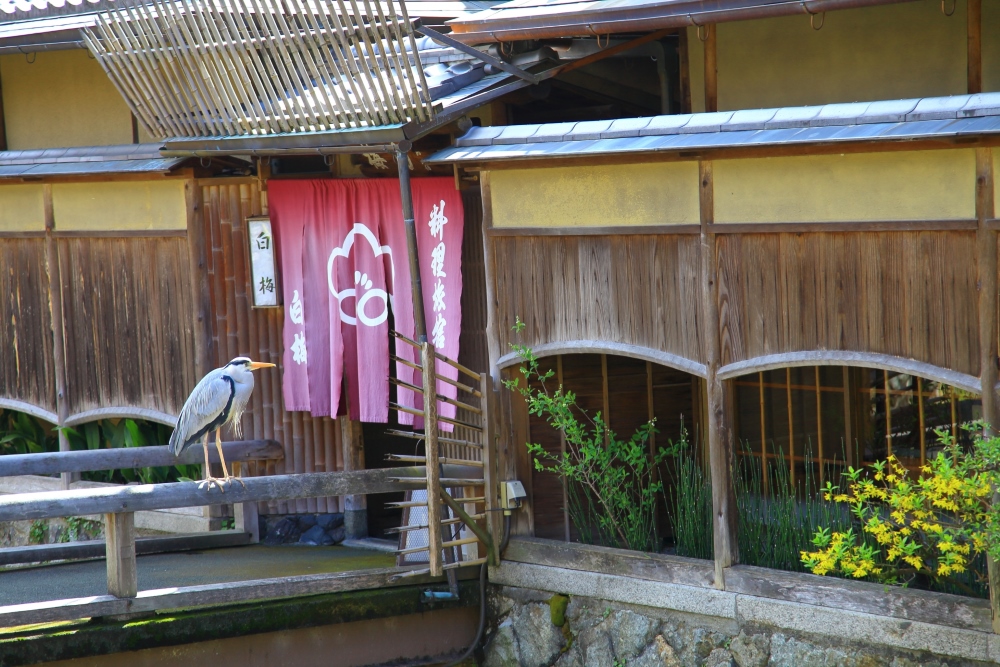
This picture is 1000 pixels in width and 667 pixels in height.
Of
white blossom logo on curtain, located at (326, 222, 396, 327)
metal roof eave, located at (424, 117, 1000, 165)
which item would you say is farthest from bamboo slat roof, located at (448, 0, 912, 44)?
white blossom logo on curtain, located at (326, 222, 396, 327)

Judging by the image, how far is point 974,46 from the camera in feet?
24.4

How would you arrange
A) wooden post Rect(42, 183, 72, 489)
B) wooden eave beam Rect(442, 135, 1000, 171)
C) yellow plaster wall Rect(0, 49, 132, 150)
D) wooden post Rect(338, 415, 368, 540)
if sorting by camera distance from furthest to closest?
yellow plaster wall Rect(0, 49, 132, 150), wooden post Rect(42, 183, 72, 489), wooden post Rect(338, 415, 368, 540), wooden eave beam Rect(442, 135, 1000, 171)

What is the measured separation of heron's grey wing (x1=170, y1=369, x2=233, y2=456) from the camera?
856 centimetres

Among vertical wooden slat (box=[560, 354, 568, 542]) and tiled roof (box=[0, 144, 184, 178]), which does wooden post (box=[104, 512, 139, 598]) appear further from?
tiled roof (box=[0, 144, 184, 178])

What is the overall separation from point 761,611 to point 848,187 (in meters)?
3.01

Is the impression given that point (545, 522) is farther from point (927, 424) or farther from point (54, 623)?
point (54, 623)

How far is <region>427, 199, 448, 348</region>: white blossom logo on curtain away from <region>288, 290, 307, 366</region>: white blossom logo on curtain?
1468mm

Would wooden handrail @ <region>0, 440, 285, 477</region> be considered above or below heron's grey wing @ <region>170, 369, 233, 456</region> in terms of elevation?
below

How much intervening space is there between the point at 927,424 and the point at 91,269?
8.27 metres

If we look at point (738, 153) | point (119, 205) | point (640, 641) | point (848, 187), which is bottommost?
point (640, 641)

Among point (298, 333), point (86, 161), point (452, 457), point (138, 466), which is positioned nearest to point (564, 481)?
point (452, 457)

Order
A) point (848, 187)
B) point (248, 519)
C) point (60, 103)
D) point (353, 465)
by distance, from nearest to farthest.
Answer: point (848, 187) < point (353, 465) < point (248, 519) < point (60, 103)

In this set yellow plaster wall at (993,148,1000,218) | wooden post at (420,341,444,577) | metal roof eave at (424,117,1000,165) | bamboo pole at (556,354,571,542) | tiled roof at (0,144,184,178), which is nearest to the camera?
metal roof eave at (424,117,1000,165)

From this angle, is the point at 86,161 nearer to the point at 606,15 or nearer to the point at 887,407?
the point at 606,15
